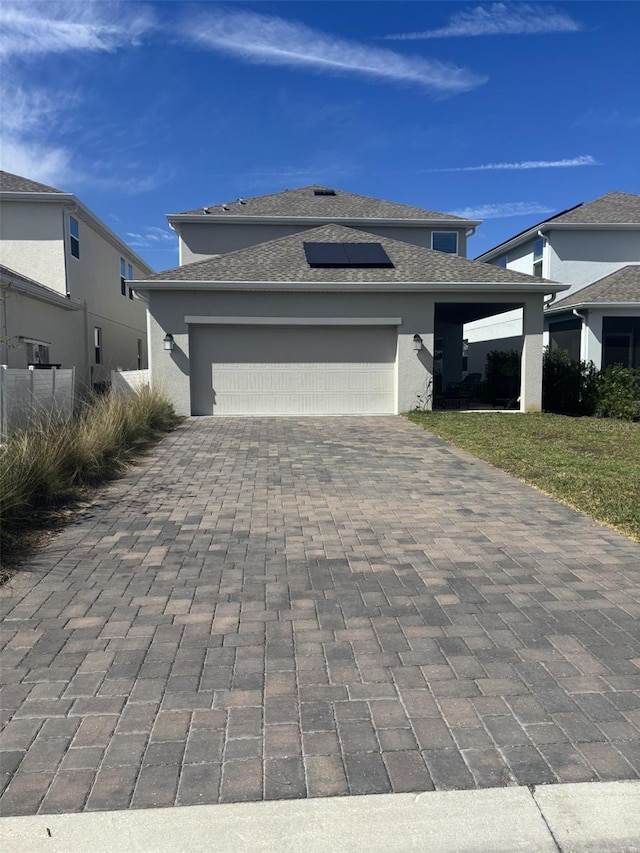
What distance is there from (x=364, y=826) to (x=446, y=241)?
24.1 metres

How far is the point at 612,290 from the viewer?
2047 centimetres

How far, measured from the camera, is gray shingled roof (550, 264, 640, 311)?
19.8 metres

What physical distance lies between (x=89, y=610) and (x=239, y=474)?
496 cm

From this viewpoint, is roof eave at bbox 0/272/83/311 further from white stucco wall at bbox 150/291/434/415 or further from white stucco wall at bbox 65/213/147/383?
white stucco wall at bbox 150/291/434/415

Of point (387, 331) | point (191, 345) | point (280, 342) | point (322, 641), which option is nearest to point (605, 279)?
point (387, 331)

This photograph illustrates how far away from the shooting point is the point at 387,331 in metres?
17.1

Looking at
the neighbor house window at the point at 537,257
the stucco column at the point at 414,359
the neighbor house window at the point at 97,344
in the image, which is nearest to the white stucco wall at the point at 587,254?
the neighbor house window at the point at 537,257

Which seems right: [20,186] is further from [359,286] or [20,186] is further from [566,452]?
[566,452]

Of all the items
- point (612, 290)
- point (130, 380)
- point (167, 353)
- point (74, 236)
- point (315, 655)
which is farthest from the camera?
point (612, 290)

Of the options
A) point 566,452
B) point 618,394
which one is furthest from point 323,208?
point 566,452

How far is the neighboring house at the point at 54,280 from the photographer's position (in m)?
16.2

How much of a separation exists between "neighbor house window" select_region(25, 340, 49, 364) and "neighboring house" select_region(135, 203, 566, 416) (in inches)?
137

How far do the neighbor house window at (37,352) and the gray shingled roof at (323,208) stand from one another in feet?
26.9

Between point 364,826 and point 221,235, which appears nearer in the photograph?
point 364,826
